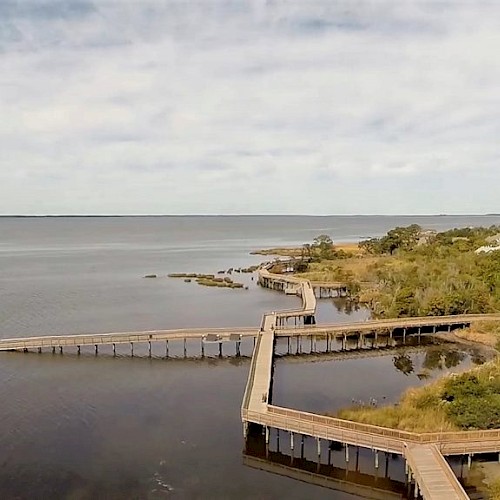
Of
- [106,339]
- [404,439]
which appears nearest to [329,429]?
[404,439]

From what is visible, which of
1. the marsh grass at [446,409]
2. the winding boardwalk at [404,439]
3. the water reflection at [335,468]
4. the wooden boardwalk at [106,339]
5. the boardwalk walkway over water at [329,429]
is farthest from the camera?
the wooden boardwalk at [106,339]

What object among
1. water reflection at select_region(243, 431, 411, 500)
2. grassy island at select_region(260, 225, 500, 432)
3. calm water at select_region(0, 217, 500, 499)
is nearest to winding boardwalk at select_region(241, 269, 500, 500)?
water reflection at select_region(243, 431, 411, 500)

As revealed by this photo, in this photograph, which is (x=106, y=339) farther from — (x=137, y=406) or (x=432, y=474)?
(x=432, y=474)

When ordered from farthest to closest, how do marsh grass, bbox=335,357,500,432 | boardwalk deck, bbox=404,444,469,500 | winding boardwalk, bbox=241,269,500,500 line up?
1. marsh grass, bbox=335,357,500,432
2. winding boardwalk, bbox=241,269,500,500
3. boardwalk deck, bbox=404,444,469,500

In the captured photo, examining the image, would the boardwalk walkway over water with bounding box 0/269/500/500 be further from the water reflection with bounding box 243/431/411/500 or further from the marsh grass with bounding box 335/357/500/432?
the marsh grass with bounding box 335/357/500/432

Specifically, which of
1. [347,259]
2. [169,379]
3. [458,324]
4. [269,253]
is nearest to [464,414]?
[169,379]

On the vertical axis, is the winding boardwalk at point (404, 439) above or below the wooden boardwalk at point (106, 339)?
below

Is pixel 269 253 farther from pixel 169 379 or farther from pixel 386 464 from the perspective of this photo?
pixel 386 464

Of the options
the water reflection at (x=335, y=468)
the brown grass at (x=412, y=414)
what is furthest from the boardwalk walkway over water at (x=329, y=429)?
the brown grass at (x=412, y=414)

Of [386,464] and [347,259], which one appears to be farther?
[347,259]

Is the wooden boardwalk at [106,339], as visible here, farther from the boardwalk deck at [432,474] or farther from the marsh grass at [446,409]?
the boardwalk deck at [432,474]

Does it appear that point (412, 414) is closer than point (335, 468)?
No
